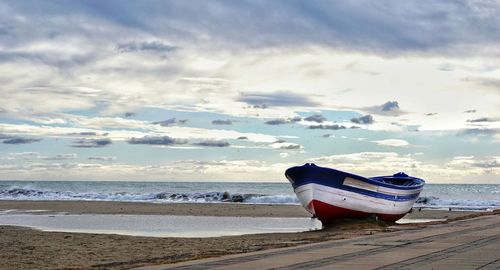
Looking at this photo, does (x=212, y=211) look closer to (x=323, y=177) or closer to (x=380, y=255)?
(x=323, y=177)

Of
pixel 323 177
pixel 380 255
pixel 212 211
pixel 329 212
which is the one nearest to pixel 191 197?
pixel 212 211

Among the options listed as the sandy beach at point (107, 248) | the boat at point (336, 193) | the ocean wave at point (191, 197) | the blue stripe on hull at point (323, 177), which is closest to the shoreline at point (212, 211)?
the boat at point (336, 193)

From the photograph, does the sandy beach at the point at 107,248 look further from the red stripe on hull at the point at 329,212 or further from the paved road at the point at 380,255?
the red stripe on hull at the point at 329,212

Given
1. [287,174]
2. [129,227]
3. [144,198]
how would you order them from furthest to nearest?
[144,198]
[287,174]
[129,227]

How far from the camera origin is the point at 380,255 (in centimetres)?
1452

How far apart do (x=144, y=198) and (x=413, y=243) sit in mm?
58602

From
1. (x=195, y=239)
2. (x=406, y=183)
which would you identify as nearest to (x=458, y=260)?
(x=195, y=239)

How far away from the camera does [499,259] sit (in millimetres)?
13539

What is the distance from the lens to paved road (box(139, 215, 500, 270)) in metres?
12.6

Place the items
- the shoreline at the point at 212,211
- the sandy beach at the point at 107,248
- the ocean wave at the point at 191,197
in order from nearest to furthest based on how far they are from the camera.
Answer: the sandy beach at the point at 107,248
the shoreline at the point at 212,211
the ocean wave at the point at 191,197

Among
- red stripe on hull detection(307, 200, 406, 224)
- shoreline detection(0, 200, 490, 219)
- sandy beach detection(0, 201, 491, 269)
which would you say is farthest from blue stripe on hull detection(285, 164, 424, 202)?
shoreline detection(0, 200, 490, 219)

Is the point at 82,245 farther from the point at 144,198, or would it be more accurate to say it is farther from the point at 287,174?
the point at 144,198

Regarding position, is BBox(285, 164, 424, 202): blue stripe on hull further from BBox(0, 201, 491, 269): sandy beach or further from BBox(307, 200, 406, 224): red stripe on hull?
BBox(0, 201, 491, 269): sandy beach

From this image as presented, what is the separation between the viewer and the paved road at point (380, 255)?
1264 centimetres
